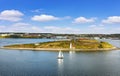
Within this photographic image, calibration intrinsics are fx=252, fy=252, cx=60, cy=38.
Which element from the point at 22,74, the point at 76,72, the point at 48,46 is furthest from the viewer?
the point at 48,46

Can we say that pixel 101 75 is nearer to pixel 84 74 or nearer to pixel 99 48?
pixel 84 74

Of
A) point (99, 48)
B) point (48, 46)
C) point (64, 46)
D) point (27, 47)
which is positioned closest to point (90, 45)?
point (99, 48)

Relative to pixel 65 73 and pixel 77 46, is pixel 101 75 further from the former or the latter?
pixel 77 46

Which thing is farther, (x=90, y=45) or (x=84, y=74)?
(x=90, y=45)

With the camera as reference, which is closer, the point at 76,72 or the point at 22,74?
the point at 22,74

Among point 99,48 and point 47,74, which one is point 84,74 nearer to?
point 47,74

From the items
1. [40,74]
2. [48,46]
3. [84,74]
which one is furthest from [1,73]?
[48,46]

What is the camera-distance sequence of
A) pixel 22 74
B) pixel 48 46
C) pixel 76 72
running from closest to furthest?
pixel 22 74 → pixel 76 72 → pixel 48 46

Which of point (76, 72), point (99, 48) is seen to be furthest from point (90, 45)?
point (76, 72)
